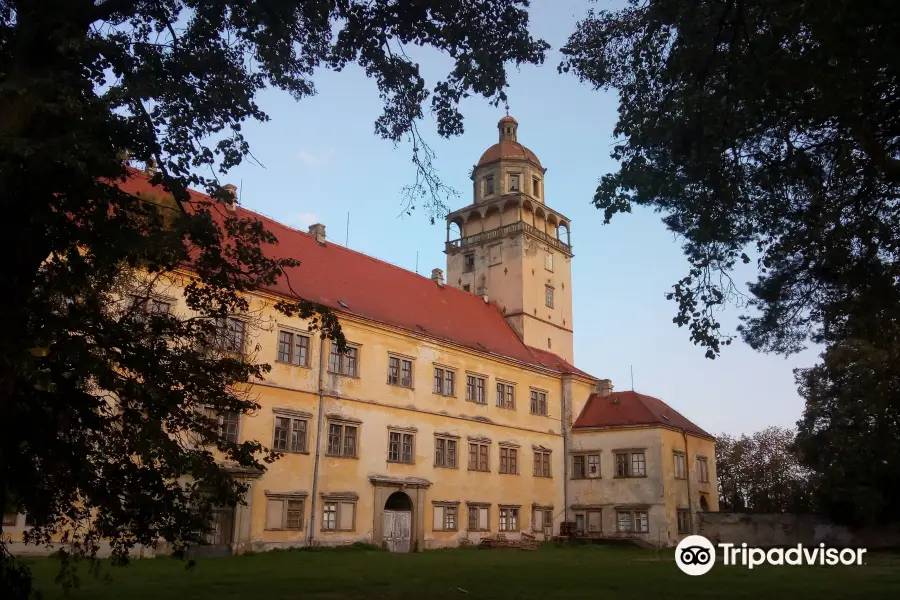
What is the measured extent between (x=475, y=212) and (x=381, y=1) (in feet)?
112

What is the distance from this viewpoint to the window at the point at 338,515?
88.2 ft

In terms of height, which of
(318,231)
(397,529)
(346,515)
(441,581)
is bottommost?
(441,581)

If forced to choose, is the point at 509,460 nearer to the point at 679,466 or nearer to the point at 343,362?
the point at 679,466

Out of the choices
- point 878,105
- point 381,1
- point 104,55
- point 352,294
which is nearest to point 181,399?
point 104,55

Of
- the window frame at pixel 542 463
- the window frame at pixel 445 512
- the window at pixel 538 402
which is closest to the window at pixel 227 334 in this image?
the window frame at pixel 445 512

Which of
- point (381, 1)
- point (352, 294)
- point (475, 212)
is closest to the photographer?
point (381, 1)

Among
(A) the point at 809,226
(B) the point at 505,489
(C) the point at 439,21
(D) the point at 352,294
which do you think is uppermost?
(D) the point at 352,294

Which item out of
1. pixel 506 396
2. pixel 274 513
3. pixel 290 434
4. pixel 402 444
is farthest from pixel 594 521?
pixel 274 513

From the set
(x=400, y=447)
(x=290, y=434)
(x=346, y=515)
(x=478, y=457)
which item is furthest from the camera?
(x=478, y=457)

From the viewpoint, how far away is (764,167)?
10.7 meters

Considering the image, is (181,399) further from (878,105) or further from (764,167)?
(878,105)

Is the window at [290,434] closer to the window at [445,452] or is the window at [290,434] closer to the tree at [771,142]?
the window at [445,452]

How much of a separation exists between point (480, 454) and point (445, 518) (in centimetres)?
351

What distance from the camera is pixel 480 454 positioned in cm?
3394
